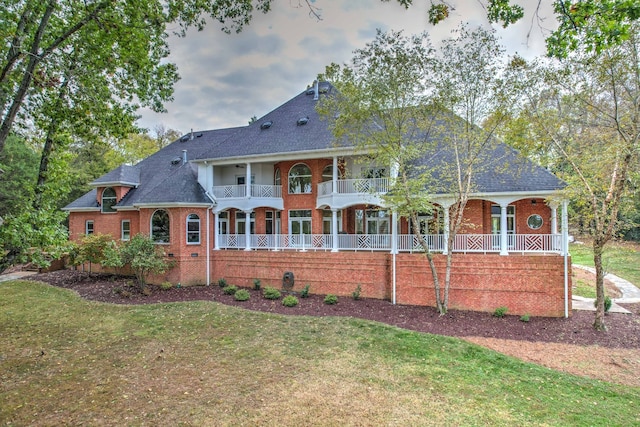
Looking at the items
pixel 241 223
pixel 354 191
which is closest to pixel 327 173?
pixel 354 191

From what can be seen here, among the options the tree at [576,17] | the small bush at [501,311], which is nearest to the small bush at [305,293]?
the small bush at [501,311]

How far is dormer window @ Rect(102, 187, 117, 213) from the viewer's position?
62.8ft

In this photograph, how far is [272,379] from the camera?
648 centimetres

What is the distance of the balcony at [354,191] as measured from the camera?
14.0 m

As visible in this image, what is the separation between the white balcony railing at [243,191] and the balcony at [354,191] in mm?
2916

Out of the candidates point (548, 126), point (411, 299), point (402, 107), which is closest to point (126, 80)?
point (402, 107)

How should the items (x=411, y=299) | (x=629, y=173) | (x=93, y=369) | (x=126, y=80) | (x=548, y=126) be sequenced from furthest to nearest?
(x=411, y=299), (x=548, y=126), (x=629, y=173), (x=126, y=80), (x=93, y=369)

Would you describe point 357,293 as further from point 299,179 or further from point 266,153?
point 266,153

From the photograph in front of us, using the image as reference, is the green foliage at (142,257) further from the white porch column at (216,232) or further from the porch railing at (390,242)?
the porch railing at (390,242)

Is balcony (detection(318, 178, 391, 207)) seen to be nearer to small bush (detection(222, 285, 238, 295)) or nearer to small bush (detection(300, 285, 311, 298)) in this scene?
small bush (detection(300, 285, 311, 298))

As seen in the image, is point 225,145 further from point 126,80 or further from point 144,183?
point 126,80

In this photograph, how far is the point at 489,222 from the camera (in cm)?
1456

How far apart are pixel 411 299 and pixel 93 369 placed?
10.2 meters

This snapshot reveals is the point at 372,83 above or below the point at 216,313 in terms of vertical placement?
above
